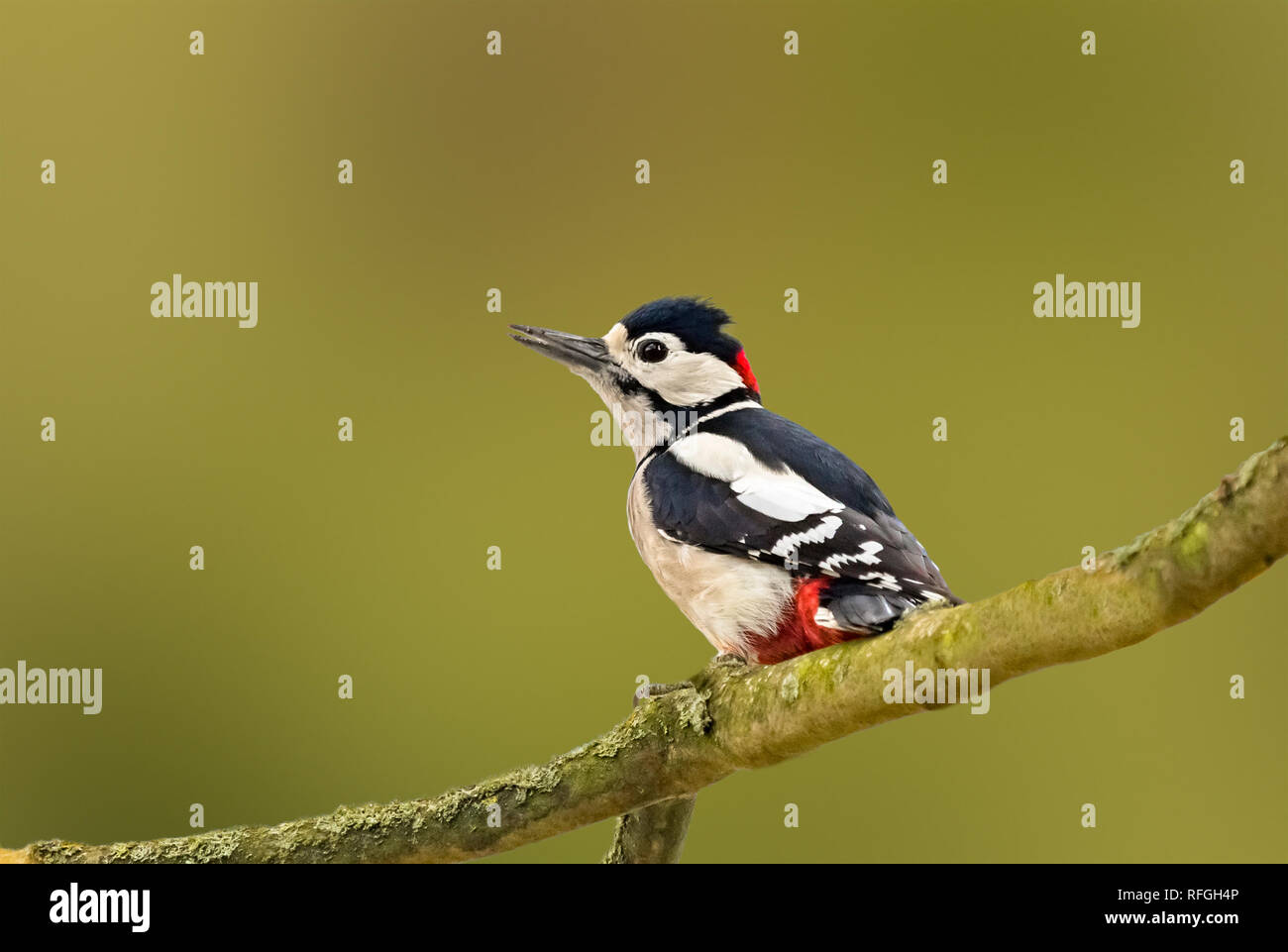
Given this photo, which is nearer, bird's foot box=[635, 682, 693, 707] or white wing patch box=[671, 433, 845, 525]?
bird's foot box=[635, 682, 693, 707]

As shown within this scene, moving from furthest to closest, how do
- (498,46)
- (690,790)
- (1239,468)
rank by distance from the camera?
(498,46)
(690,790)
(1239,468)

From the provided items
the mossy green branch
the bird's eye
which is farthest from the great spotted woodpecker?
the mossy green branch

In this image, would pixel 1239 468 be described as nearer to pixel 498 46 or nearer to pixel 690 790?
pixel 690 790

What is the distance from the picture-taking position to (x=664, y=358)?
2.51 metres

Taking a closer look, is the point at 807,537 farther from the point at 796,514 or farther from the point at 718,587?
the point at 718,587

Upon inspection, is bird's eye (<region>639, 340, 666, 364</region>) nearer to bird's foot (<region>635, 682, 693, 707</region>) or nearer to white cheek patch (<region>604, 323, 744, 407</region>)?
white cheek patch (<region>604, 323, 744, 407</region>)

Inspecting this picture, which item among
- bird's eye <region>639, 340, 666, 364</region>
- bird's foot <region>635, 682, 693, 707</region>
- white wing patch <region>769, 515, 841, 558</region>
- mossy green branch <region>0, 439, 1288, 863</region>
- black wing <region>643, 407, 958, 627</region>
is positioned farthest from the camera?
bird's eye <region>639, 340, 666, 364</region>

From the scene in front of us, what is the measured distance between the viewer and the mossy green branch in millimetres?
1133

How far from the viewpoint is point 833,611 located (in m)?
1.85

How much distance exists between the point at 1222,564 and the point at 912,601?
2.28ft

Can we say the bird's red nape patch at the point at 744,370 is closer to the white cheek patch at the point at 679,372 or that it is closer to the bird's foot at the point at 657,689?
the white cheek patch at the point at 679,372
